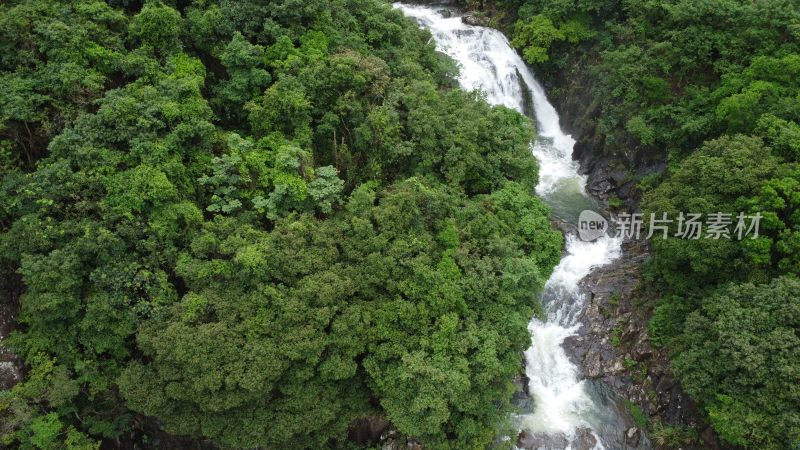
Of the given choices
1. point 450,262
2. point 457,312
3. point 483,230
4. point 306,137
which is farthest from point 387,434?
point 306,137

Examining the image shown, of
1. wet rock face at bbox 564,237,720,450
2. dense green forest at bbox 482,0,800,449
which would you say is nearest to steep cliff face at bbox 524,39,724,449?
wet rock face at bbox 564,237,720,450

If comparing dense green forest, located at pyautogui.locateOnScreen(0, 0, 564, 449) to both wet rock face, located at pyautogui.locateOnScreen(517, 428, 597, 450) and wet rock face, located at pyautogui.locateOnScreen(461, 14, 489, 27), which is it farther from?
wet rock face, located at pyautogui.locateOnScreen(461, 14, 489, 27)

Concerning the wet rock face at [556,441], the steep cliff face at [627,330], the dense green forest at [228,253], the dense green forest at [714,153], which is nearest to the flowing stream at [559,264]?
the wet rock face at [556,441]

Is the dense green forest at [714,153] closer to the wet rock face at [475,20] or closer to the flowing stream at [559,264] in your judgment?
the flowing stream at [559,264]

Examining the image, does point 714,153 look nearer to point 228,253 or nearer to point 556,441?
point 556,441

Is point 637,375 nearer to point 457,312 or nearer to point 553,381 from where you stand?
point 553,381

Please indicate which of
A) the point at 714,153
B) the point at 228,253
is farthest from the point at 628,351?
the point at 228,253
